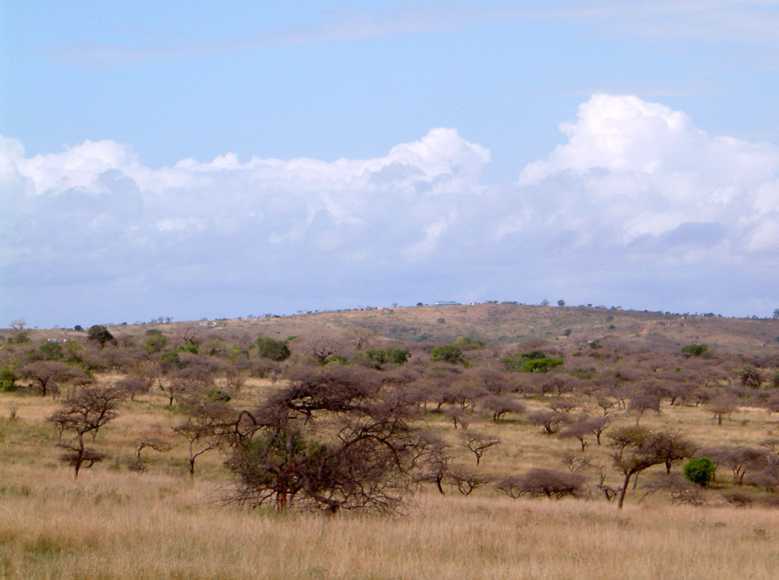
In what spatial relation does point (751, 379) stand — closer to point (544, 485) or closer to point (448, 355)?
point (448, 355)

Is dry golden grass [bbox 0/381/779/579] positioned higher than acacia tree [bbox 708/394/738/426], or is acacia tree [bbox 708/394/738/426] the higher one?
acacia tree [bbox 708/394/738/426]

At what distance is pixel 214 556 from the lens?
9445mm

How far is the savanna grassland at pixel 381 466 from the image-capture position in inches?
400

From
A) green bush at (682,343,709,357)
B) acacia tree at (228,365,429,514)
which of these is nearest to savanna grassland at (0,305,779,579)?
acacia tree at (228,365,429,514)

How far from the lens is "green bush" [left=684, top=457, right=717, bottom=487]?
37.8 m

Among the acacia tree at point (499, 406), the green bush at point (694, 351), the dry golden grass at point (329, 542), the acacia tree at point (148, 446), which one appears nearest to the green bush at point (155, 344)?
the acacia tree at point (499, 406)

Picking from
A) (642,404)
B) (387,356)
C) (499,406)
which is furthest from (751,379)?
(499,406)

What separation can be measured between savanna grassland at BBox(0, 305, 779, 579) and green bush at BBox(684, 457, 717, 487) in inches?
24.9

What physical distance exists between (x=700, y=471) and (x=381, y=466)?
2614 centimetres

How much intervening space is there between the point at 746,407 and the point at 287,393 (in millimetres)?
53855

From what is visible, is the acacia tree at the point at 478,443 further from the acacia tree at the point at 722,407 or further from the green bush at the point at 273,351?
the green bush at the point at 273,351

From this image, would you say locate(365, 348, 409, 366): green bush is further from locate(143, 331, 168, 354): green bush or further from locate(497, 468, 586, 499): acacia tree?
locate(497, 468, 586, 499): acacia tree

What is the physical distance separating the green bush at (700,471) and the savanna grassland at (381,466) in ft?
2.08

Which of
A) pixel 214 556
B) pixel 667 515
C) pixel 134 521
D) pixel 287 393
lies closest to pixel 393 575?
pixel 214 556
